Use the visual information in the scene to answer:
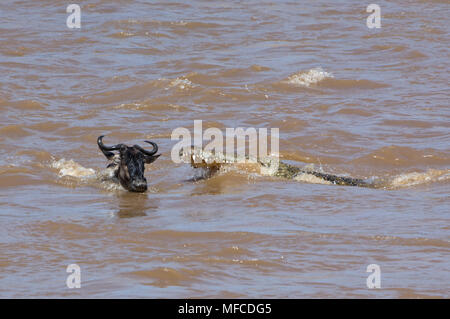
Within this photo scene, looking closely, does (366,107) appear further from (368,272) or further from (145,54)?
(368,272)

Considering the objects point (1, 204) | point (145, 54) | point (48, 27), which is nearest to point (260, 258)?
point (1, 204)

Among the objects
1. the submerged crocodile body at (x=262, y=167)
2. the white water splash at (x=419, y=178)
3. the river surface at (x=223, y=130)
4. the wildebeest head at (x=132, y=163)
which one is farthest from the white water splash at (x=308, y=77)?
the wildebeest head at (x=132, y=163)

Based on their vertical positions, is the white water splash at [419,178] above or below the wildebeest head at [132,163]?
below

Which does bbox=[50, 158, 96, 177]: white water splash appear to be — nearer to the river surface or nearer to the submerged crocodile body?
the river surface

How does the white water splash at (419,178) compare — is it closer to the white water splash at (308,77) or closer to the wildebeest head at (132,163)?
the wildebeest head at (132,163)

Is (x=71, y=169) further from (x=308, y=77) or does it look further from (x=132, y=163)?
(x=308, y=77)

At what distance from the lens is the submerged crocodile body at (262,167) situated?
10367 mm

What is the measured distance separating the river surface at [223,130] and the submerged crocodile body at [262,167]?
12cm

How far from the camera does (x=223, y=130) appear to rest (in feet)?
43.6

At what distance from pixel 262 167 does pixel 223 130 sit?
9.04ft

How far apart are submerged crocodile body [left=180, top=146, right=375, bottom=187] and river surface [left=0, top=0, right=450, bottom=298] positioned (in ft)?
0.41

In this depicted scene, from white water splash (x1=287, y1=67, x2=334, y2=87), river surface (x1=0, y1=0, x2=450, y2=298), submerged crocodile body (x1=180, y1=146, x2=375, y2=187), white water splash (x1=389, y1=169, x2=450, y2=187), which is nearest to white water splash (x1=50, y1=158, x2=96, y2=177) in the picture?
river surface (x1=0, y1=0, x2=450, y2=298)

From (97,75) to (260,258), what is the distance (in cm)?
933

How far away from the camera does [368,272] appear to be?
7.36 meters
